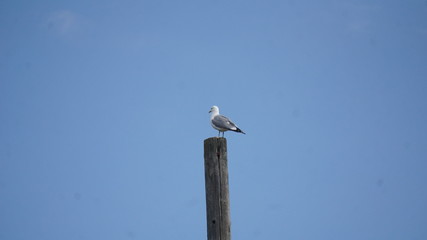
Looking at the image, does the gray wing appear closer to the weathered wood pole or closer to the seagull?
the seagull

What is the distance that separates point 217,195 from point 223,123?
638 cm

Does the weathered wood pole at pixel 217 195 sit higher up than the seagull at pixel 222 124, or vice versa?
the seagull at pixel 222 124

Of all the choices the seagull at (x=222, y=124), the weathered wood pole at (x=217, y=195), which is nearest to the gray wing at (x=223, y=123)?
the seagull at (x=222, y=124)

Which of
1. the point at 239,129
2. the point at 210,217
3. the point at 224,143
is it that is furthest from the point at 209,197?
the point at 239,129

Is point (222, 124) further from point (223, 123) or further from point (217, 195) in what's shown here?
point (217, 195)

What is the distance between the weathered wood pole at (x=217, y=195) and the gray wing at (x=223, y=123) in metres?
6.04

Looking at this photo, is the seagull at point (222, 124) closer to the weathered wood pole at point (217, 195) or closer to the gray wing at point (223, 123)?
the gray wing at point (223, 123)

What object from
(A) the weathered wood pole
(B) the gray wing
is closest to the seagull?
(B) the gray wing

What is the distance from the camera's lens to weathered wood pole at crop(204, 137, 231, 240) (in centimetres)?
551

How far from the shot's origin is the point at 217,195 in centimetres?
557

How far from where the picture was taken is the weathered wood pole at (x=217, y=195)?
5.51 m

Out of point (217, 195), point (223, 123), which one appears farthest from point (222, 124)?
point (217, 195)

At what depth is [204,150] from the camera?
231 inches

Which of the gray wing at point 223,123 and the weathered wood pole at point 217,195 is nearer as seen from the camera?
the weathered wood pole at point 217,195
